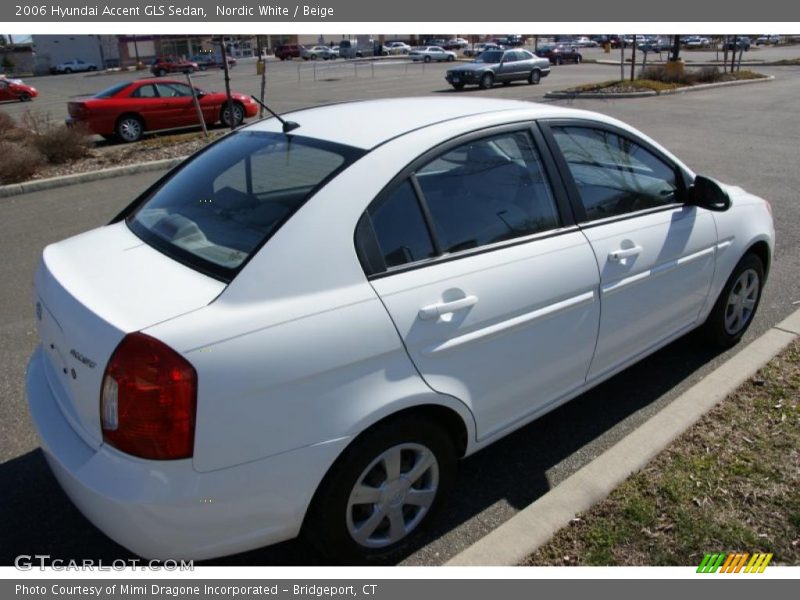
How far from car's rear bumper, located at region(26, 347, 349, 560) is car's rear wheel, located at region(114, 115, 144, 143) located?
1483cm

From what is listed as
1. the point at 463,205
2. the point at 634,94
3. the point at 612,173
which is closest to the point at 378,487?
the point at 463,205

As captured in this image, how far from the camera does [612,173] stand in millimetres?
3592

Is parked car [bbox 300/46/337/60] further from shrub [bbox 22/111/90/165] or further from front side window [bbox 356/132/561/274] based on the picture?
front side window [bbox 356/132/561/274]

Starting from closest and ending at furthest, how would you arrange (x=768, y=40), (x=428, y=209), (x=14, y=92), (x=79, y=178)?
(x=428, y=209), (x=79, y=178), (x=14, y=92), (x=768, y=40)

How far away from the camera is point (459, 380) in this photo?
2.73 meters

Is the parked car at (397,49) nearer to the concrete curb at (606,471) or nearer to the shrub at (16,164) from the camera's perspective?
the shrub at (16,164)

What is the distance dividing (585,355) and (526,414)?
43 cm

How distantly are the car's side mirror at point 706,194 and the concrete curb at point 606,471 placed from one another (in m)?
1.01

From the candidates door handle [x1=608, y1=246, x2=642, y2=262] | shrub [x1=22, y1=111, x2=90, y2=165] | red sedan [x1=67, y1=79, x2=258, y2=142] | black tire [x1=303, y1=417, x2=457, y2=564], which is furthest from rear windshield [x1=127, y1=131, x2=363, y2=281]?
red sedan [x1=67, y1=79, x2=258, y2=142]

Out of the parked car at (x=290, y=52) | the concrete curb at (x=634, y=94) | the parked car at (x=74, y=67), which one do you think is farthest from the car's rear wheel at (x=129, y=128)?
the parked car at (x=74, y=67)

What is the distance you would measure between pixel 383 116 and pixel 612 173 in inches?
50.5

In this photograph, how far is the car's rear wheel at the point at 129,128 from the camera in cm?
1565

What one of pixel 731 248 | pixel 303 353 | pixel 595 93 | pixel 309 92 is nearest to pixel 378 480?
pixel 303 353

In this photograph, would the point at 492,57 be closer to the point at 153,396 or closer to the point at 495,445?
the point at 495,445
